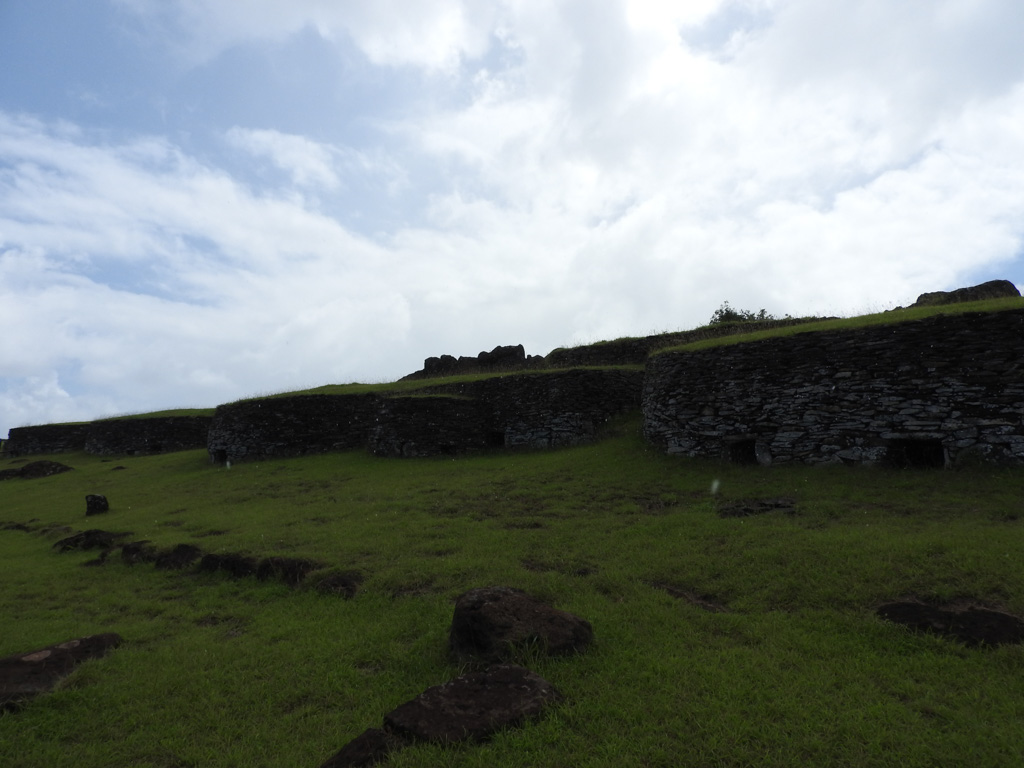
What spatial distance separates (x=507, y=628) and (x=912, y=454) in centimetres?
1007

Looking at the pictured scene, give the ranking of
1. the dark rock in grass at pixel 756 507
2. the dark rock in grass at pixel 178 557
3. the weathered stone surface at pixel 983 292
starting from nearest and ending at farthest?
1. the dark rock in grass at pixel 756 507
2. the dark rock in grass at pixel 178 557
3. the weathered stone surface at pixel 983 292

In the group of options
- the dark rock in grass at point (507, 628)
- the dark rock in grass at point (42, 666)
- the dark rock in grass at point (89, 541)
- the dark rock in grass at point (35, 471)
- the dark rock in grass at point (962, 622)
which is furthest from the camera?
the dark rock in grass at point (35, 471)

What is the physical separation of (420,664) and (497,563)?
2774mm

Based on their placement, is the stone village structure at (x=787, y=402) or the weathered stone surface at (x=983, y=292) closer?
the stone village structure at (x=787, y=402)

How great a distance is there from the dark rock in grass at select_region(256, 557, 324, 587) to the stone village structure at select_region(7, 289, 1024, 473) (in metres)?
9.26

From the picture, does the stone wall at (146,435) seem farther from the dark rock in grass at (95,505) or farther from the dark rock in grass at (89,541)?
the dark rock in grass at (89,541)

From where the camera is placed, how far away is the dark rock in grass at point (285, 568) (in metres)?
9.08

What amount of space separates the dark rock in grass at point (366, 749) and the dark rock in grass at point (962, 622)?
5262 millimetres

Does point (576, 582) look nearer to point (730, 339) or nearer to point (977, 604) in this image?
point (977, 604)

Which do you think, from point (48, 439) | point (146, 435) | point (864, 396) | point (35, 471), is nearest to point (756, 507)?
point (864, 396)

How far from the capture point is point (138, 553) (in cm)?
1131

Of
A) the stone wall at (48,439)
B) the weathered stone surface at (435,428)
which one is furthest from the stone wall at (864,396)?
the stone wall at (48,439)

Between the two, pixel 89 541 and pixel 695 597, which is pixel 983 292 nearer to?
pixel 695 597

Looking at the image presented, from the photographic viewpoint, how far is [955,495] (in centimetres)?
999
